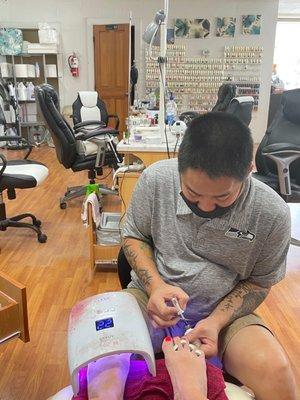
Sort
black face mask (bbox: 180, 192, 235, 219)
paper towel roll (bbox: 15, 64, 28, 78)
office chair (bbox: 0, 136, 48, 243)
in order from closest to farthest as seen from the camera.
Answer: black face mask (bbox: 180, 192, 235, 219) → office chair (bbox: 0, 136, 48, 243) → paper towel roll (bbox: 15, 64, 28, 78)

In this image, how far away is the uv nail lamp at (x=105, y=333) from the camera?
81 centimetres

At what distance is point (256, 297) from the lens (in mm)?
1083

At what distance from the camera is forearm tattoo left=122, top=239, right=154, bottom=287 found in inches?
42.8

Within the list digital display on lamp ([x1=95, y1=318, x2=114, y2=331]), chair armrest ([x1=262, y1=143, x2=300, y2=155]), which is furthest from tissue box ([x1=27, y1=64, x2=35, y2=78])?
digital display on lamp ([x1=95, y1=318, x2=114, y2=331])

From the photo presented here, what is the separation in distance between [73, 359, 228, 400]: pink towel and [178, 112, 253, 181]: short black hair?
1.51 ft

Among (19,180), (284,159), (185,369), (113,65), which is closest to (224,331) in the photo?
(185,369)

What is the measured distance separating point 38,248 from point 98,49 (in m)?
4.49

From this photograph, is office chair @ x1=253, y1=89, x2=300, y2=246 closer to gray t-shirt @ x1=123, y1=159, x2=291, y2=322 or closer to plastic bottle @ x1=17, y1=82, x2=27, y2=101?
gray t-shirt @ x1=123, y1=159, x2=291, y2=322

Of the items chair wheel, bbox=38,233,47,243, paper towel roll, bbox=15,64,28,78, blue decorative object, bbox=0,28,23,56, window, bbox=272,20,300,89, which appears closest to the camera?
chair wheel, bbox=38,233,47,243

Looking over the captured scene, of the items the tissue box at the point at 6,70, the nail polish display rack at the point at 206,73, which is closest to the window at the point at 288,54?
the nail polish display rack at the point at 206,73

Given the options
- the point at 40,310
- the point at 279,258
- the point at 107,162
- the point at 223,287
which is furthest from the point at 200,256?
the point at 107,162

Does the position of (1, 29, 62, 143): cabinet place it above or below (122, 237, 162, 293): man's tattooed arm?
above

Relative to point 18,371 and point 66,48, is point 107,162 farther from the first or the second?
point 66,48

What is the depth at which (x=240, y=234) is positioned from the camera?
1020 mm
